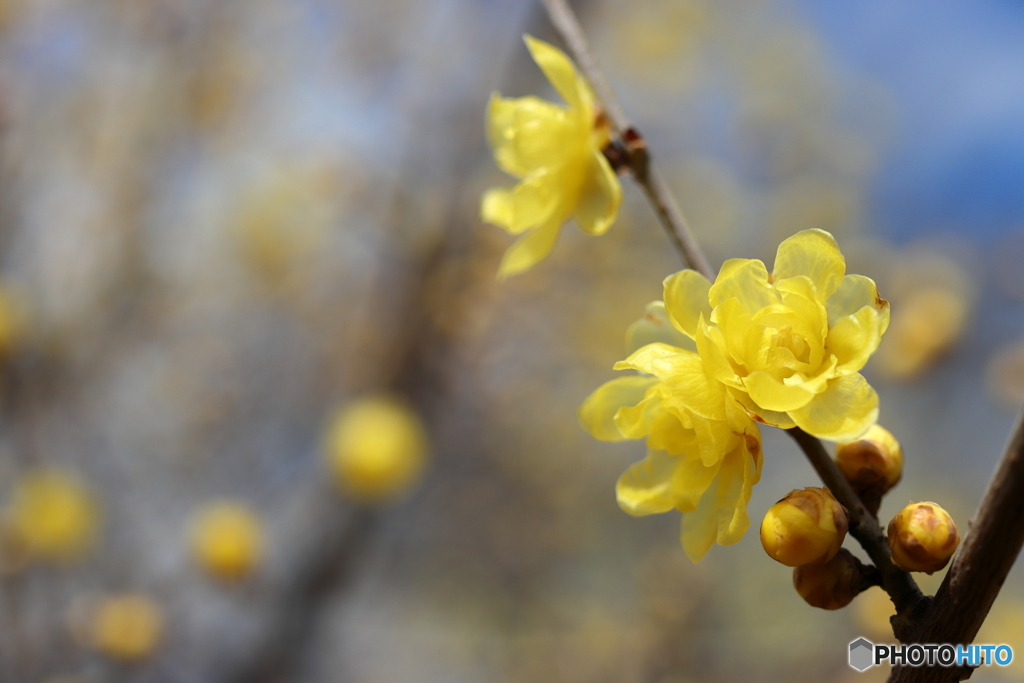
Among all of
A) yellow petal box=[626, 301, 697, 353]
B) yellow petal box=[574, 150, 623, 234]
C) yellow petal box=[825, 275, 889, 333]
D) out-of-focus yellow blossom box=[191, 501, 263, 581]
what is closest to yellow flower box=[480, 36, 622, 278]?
yellow petal box=[574, 150, 623, 234]

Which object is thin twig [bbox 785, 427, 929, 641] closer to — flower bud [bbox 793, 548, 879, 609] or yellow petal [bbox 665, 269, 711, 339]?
flower bud [bbox 793, 548, 879, 609]

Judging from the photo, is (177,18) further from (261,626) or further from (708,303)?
(708,303)

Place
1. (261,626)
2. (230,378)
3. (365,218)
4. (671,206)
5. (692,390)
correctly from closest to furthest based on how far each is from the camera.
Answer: (692,390), (671,206), (261,626), (365,218), (230,378)

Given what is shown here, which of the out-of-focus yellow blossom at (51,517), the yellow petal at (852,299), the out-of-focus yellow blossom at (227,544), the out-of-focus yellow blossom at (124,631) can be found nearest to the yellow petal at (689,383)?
the yellow petal at (852,299)

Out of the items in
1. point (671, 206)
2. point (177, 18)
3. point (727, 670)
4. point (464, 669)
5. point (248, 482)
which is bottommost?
point (727, 670)

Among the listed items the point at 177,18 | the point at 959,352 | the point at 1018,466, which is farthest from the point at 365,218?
the point at 1018,466

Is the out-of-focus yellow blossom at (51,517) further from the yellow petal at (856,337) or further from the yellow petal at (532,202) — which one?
the yellow petal at (856,337)
